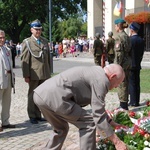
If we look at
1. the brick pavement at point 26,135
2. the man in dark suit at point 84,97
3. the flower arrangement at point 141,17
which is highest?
the flower arrangement at point 141,17

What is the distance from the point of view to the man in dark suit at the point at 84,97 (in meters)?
3.35

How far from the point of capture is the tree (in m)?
44.9

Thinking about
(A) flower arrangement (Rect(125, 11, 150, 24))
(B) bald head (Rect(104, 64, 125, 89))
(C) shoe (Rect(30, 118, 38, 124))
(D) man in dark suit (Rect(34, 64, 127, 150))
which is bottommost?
(C) shoe (Rect(30, 118, 38, 124))

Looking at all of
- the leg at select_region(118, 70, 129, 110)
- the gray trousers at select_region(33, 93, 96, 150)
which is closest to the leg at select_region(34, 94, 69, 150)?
the gray trousers at select_region(33, 93, 96, 150)

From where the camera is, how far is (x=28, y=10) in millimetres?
45156

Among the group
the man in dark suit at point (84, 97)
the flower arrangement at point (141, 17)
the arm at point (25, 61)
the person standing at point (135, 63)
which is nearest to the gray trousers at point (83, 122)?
the man in dark suit at point (84, 97)

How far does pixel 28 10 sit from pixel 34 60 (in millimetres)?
39701

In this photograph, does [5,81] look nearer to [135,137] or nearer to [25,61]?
[25,61]

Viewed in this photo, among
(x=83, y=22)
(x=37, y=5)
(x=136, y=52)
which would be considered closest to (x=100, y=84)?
(x=136, y=52)

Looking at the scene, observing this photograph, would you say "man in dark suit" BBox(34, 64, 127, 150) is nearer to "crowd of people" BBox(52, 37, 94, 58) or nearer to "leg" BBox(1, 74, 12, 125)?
"leg" BBox(1, 74, 12, 125)

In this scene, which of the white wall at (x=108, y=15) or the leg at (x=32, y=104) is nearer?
the leg at (x=32, y=104)

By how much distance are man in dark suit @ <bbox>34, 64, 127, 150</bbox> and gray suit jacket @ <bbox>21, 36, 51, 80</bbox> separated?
2.87 metres

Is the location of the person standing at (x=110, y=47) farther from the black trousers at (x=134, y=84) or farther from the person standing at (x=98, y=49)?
the black trousers at (x=134, y=84)

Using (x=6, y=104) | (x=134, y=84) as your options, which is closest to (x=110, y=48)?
(x=134, y=84)
